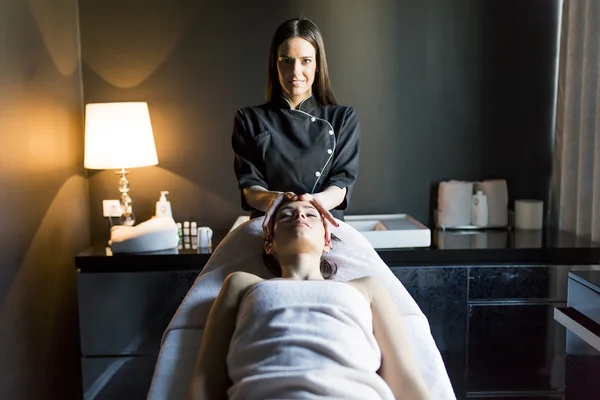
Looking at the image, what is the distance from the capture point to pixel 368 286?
1.50 metres

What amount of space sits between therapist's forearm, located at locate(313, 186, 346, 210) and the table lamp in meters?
1.00

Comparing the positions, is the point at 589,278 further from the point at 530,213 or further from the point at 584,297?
the point at 530,213

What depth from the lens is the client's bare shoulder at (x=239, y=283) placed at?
1479 millimetres

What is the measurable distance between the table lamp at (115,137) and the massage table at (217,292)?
36.6 inches

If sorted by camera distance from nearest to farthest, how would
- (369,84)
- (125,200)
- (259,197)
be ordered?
(259,197) → (125,200) → (369,84)

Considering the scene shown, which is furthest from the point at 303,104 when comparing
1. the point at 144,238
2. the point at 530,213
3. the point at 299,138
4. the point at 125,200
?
the point at 530,213

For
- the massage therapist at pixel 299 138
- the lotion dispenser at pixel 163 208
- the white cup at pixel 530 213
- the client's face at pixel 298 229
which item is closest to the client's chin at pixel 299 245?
the client's face at pixel 298 229

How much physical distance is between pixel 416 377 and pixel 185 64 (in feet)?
6.35

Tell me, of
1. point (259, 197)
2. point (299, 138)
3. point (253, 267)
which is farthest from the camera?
point (299, 138)

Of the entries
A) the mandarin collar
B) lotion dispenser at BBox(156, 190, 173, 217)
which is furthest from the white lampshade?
the mandarin collar

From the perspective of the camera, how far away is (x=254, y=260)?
171 centimetres

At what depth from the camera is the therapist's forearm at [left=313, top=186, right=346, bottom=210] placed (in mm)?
1848

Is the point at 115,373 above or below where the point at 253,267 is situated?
below

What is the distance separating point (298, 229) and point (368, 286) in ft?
0.71
